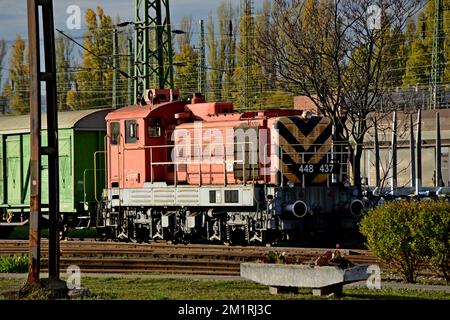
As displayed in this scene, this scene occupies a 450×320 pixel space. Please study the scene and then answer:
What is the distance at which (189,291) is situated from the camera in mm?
15164

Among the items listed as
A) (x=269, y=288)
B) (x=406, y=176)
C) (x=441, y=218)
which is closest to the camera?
(x=269, y=288)

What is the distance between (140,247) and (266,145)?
166 inches

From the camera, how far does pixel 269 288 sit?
14.9 meters

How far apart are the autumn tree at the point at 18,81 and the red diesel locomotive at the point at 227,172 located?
49637mm

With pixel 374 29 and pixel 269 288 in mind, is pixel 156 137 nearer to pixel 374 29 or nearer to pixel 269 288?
pixel 374 29

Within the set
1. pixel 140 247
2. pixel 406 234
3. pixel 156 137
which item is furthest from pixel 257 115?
pixel 406 234

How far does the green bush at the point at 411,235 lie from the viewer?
16031 millimetres

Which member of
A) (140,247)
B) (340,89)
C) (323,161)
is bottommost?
(140,247)

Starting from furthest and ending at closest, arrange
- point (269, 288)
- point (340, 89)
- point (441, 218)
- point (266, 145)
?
1. point (340, 89)
2. point (266, 145)
3. point (441, 218)
4. point (269, 288)

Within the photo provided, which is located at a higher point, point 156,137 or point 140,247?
point 156,137

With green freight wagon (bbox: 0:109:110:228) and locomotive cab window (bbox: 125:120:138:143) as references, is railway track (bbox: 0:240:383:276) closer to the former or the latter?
locomotive cab window (bbox: 125:120:138:143)

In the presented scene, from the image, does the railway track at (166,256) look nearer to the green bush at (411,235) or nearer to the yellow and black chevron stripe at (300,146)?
the green bush at (411,235)

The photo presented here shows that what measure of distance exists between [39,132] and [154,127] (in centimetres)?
1188

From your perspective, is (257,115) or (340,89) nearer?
(257,115)
